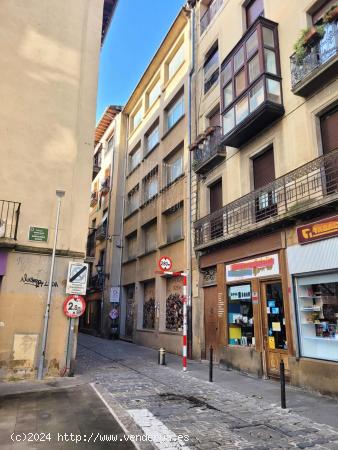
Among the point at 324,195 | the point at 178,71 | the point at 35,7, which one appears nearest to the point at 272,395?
the point at 324,195

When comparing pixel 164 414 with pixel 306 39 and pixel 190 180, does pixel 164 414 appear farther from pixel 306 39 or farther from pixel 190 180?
pixel 190 180

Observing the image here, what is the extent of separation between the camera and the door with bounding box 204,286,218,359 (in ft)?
44.6

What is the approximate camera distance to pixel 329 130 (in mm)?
9828

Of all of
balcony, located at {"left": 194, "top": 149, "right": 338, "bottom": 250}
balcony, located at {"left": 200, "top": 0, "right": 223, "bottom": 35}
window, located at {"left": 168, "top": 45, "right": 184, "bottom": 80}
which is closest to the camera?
balcony, located at {"left": 194, "top": 149, "right": 338, "bottom": 250}

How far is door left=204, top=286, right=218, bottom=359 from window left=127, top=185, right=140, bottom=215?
10.9 meters

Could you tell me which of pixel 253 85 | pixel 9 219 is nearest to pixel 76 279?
pixel 9 219

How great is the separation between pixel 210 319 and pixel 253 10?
1163cm

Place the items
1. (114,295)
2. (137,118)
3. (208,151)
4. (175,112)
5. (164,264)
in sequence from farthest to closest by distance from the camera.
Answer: (137,118), (114,295), (175,112), (208,151), (164,264)

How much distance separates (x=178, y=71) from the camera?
19.7 metres

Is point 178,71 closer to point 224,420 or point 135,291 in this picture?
point 135,291

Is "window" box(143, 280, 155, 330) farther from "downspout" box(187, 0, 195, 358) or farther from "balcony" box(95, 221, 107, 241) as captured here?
"balcony" box(95, 221, 107, 241)

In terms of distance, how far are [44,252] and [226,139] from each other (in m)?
7.05

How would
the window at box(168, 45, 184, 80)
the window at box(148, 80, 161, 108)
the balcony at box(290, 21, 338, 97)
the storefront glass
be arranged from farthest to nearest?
the window at box(148, 80, 161, 108) < the window at box(168, 45, 184, 80) < the balcony at box(290, 21, 338, 97) < the storefront glass

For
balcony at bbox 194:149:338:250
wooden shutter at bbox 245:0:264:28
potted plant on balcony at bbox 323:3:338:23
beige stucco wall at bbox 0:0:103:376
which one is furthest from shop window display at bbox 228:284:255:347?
wooden shutter at bbox 245:0:264:28
